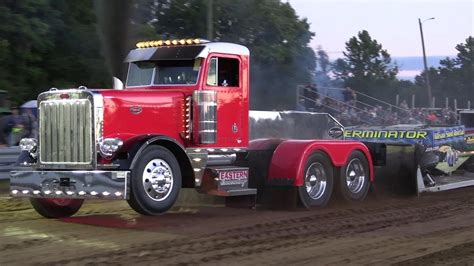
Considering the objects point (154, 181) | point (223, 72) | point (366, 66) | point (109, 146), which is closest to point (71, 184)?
point (109, 146)

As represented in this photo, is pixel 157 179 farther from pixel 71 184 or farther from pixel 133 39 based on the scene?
pixel 133 39

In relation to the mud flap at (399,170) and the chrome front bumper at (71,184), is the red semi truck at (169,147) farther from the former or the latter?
the mud flap at (399,170)

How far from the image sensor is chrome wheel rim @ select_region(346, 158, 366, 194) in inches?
478

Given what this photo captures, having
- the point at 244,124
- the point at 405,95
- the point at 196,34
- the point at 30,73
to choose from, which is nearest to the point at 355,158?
the point at 244,124

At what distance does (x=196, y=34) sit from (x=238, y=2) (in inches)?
113

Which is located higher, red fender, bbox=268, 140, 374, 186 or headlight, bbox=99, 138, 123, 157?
headlight, bbox=99, 138, 123, 157

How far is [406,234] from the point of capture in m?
8.89

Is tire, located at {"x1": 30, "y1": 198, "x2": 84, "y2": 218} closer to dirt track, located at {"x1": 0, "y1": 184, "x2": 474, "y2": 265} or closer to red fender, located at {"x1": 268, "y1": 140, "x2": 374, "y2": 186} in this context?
dirt track, located at {"x1": 0, "y1": 184, "x2": 474, "y2": 265}

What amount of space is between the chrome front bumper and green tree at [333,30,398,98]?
153ft

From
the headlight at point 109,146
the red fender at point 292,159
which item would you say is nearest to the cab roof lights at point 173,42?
the red fender at point 292,159

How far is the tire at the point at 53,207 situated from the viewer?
10023mm

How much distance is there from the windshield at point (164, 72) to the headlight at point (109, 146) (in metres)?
1.71

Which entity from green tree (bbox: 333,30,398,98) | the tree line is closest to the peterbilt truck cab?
the tree line

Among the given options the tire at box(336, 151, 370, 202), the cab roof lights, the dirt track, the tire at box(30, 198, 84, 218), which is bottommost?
the dirt track
